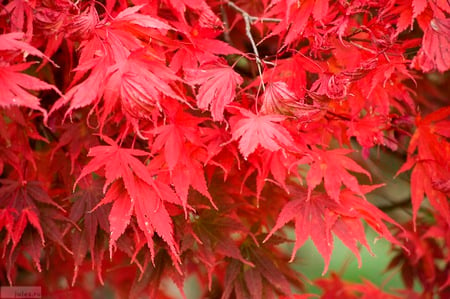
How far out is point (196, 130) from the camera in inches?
53.5

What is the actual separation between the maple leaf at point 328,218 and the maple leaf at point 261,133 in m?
0.26

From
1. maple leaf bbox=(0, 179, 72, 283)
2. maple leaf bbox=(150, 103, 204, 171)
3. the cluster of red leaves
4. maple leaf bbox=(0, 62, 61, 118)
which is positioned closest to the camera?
maple leaf bbox=(0, 62, 61, 118)

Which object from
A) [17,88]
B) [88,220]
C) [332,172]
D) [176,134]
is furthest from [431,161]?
[17,88]

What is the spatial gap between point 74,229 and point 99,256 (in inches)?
3.8

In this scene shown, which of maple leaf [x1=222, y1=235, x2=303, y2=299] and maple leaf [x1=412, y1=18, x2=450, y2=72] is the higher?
maple leaf [x1=412, y1=18, x2=450, y2=72]

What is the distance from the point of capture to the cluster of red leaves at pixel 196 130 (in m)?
1.20

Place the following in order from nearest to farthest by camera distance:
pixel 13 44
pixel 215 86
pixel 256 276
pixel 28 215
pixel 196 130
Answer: pixel 13 44
pixel 215 86
pixel 196 130
pixel 28 215
pixel 256 276

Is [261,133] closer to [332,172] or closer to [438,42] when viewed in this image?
[332,172]

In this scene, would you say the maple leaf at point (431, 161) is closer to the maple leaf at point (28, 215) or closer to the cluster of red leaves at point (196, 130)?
the cluster of red leaves at point (196, 130)

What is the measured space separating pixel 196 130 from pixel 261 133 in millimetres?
223

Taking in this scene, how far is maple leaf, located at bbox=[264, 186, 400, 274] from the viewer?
140 cm

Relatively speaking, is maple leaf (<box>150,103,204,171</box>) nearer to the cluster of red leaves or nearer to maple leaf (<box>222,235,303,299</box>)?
the cluster of red leaves

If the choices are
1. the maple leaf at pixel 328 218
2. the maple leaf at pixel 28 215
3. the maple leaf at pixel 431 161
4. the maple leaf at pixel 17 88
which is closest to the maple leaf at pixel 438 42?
the maple leaf at pixel 431 161

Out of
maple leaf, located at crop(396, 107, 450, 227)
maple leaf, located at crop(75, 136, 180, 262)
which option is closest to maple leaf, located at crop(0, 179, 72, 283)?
maple leaf, located at crop(75, 136, 180, 262)
